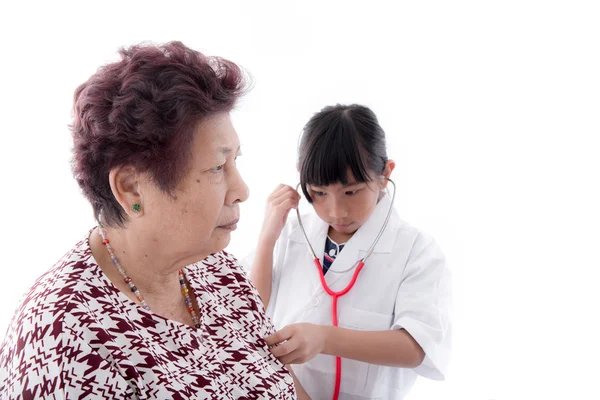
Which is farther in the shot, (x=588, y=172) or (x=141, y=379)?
(x=588, y=172)

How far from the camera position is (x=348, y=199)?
1.59 m

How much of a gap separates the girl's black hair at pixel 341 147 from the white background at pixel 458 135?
0.58m

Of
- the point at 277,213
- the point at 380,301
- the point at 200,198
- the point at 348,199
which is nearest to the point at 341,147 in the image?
the point at 348,199

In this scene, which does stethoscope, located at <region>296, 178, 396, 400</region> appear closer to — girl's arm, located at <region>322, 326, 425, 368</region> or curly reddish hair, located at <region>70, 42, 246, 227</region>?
girl's arm, located at <region>322, 326, 425, 368</region>

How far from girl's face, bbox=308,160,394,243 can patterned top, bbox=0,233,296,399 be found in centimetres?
45

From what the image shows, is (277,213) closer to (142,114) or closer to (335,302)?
(335,302)

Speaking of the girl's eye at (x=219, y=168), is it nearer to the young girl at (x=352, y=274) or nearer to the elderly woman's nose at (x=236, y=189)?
the elderly woman's nose at (x=236, y=189)

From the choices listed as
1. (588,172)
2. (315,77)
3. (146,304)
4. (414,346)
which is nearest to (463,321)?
(588,172)

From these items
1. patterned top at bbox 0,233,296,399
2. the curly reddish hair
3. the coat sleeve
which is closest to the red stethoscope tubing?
the coat sleeve

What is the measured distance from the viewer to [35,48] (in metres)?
1.92

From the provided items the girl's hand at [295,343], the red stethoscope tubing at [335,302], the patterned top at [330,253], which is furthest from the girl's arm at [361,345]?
the patterned top at [330,253]

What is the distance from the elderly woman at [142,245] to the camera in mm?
945

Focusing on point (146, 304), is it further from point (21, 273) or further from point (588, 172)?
point (588, 172)

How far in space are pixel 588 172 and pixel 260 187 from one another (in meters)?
1.18
